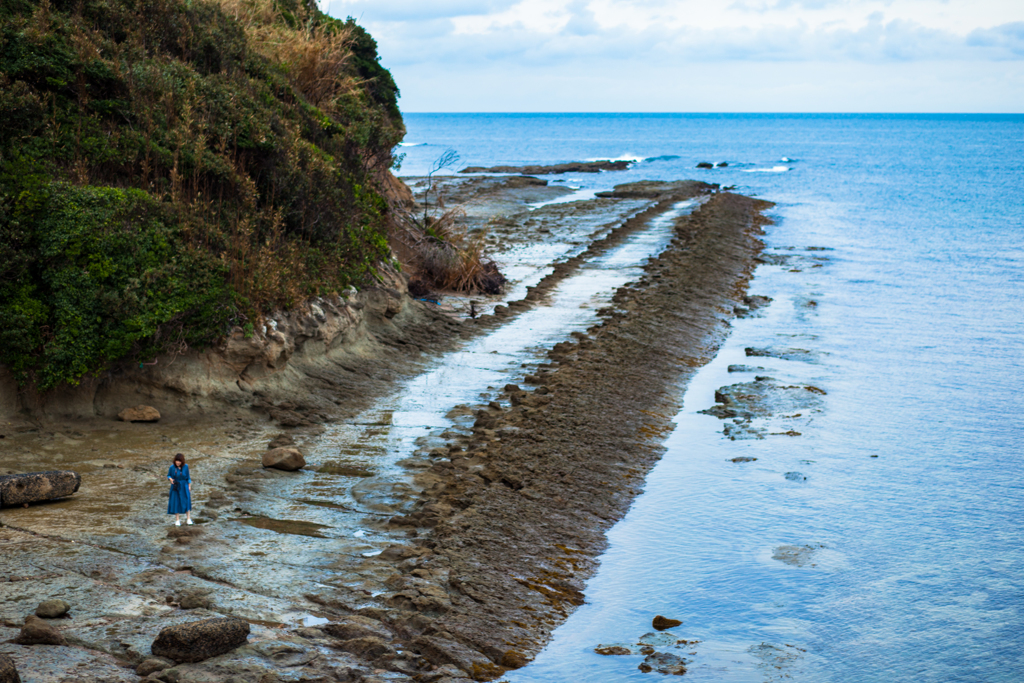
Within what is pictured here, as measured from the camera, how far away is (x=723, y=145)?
116688mm

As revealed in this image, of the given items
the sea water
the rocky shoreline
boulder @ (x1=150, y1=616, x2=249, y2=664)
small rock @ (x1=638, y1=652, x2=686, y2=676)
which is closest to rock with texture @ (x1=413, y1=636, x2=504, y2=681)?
the rocky shoreline

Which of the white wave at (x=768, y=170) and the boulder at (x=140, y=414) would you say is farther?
the white wave at (x=768, y=170)

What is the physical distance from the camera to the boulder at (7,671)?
4.30m

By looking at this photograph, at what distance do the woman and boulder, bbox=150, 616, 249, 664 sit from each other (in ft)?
5.68

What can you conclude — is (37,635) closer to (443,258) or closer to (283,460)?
(283,460)

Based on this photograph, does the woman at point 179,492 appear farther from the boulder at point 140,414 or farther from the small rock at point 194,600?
the boulder at point 140,414

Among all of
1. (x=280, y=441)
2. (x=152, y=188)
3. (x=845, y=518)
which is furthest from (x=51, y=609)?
(x=845, y=518)

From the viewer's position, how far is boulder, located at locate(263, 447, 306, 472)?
324 inches

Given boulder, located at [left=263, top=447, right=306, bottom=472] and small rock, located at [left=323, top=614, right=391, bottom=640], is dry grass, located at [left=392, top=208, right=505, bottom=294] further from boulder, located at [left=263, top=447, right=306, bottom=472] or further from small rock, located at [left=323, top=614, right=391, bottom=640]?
small rock, located at [left=323, top=614, right=391, bottom=640]

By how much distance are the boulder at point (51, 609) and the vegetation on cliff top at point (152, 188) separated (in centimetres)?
377

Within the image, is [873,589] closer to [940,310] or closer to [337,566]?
[337,566]

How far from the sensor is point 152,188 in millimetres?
10227

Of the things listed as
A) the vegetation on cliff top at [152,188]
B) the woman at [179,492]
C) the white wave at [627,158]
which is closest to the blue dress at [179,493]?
the woman at [179,492]

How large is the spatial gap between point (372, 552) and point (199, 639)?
76.2 inches
